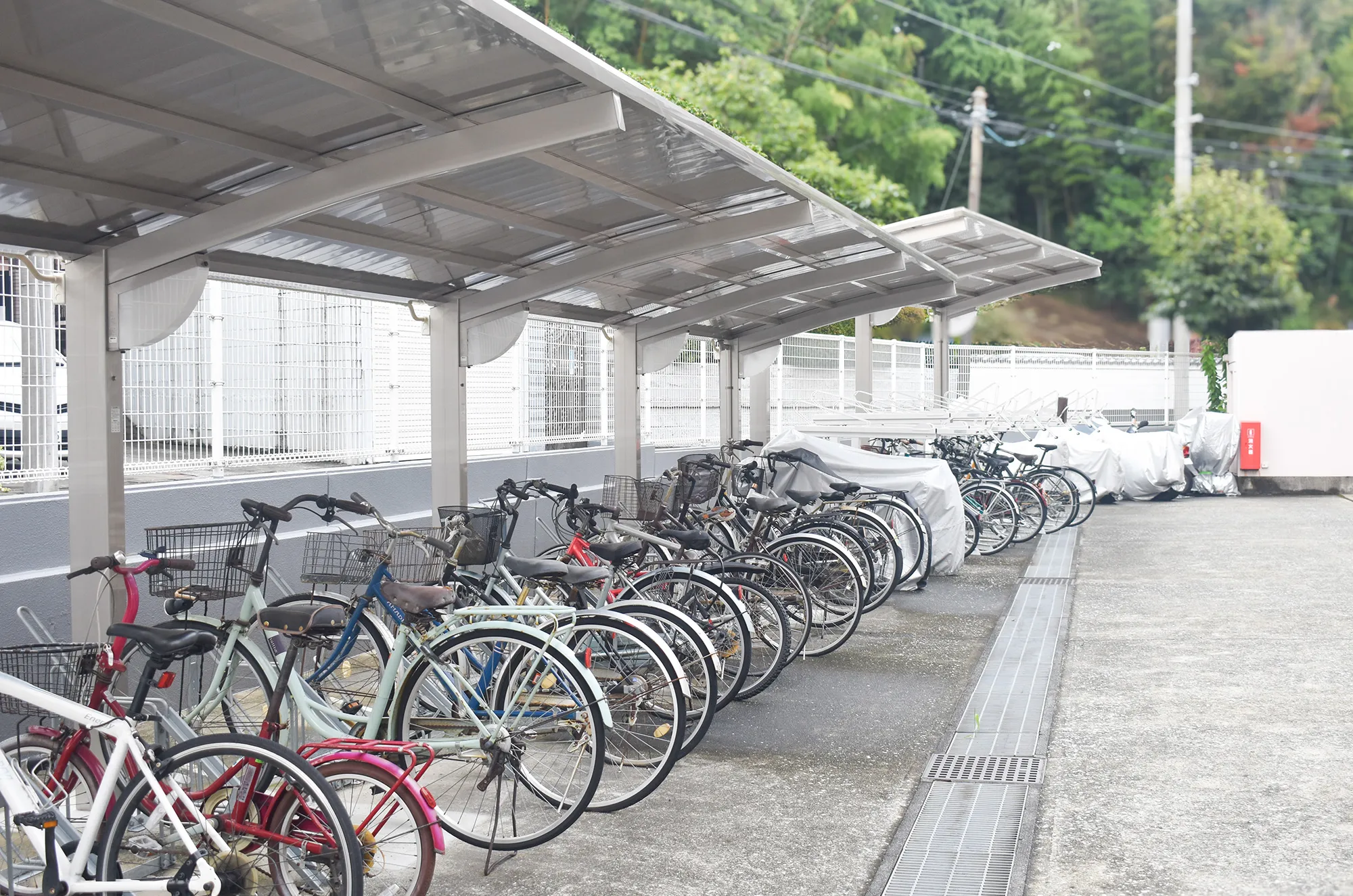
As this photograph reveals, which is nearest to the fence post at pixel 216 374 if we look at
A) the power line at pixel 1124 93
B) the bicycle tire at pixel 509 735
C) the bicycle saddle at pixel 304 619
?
the bicycle tire at pixel 509 735

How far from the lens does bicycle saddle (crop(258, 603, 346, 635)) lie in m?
3.67

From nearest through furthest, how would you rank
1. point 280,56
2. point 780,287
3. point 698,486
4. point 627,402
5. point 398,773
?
point 398,773
point 280,56
point 698,486
point 627,402
point 780,287

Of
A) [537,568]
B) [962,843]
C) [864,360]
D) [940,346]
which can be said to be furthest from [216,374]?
[940,346]

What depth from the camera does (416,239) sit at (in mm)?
5434

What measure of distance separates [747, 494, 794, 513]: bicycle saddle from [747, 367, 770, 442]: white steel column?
10.9 ft

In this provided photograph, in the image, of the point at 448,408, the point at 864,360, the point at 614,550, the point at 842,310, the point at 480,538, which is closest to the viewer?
the point at 480,538

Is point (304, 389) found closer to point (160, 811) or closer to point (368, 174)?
point (368, 174)

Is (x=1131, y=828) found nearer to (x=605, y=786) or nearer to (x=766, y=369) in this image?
(x=605, y=786)

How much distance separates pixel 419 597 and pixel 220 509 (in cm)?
322

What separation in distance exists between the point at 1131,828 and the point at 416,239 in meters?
3.61

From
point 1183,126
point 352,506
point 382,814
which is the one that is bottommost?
point 382,814

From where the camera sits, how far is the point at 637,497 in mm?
7051

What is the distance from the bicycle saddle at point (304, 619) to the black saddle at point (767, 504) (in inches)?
147

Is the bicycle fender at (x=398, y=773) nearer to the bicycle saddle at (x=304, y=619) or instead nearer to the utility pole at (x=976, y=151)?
the bicycle saddle at (x=304, y=619)
